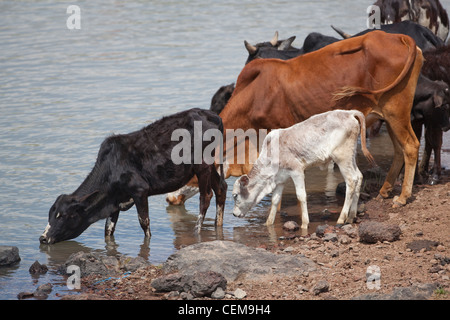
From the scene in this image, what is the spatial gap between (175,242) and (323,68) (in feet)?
9.85

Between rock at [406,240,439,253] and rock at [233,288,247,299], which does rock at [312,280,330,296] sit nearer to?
rock at [233,288,247,299]

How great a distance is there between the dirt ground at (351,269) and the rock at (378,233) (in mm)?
66

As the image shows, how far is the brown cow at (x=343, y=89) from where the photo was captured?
35.0 ft

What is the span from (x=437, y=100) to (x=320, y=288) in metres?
4.56

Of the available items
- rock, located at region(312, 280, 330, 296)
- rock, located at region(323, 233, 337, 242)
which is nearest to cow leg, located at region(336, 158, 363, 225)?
rock, located at region(323, 233, 337, 242)

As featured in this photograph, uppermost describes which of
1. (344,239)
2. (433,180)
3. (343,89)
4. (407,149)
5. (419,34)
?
(419,34)

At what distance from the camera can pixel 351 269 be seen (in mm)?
8180

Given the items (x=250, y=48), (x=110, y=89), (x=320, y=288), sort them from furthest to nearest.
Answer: (x=110, y=89)
(x=250, y=48)
(x=320, y=288)

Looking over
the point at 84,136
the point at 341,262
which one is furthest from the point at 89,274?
the point at 84,136

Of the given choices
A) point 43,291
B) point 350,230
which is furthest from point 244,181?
point 43,291

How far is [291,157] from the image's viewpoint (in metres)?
9.94

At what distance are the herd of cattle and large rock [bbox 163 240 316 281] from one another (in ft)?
5.19

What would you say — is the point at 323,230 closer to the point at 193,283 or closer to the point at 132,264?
the point at 132,264

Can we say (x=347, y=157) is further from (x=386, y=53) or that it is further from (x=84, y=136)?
(x=84, y=136)
